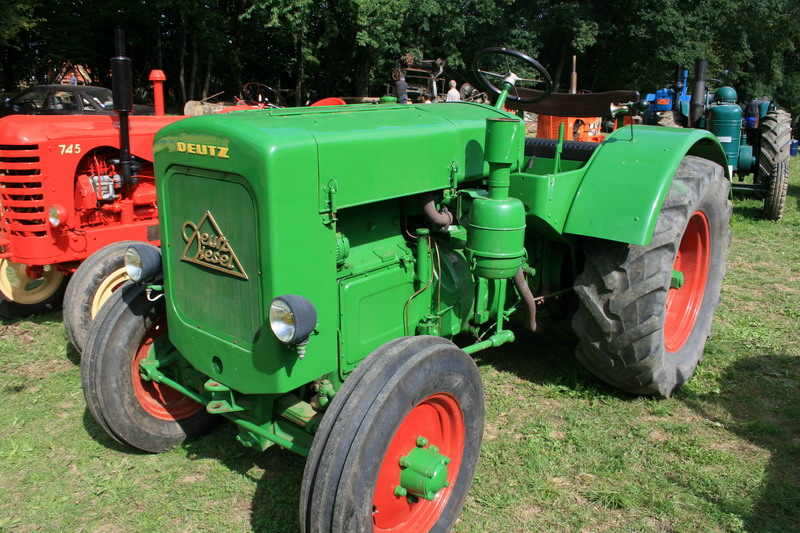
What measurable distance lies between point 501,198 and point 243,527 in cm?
165

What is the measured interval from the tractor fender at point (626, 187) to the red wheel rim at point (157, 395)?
1955 mm

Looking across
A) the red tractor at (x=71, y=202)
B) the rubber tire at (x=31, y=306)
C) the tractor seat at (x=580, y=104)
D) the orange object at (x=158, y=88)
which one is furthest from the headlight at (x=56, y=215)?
the tractor seat at (x=580, y=104)

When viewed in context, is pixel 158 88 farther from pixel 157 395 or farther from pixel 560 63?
pixel 560 63

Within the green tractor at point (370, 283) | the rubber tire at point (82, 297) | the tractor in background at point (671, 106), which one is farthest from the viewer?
the tractor in background at point (671, 106)

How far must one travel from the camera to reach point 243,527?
2555 millimetres

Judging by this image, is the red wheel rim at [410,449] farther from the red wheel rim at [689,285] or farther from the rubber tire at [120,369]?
the red wheel rim at [689,285]

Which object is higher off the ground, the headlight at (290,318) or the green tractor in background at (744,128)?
the green tractor in background at (744,128)

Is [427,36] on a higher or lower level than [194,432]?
higher

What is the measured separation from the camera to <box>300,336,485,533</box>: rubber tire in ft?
6.40

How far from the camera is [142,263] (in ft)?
8.80

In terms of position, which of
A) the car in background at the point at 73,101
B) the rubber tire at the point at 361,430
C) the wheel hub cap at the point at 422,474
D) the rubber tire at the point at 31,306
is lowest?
the rubber tire at the point at 31,306

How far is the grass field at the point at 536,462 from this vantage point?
2.59 metres

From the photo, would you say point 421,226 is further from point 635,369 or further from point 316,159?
point 635,369

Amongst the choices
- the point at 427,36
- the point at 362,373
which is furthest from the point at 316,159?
the point at 427,36
